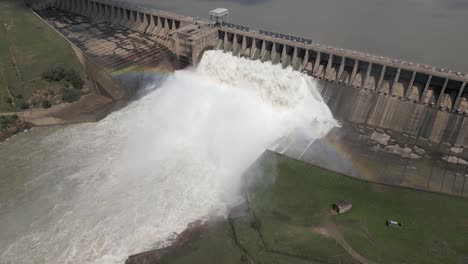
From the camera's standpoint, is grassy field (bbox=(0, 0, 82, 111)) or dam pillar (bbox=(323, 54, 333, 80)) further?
grassy field (bbox=(0, 0, 82, 111))

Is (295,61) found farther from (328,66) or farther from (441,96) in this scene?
(441,96)

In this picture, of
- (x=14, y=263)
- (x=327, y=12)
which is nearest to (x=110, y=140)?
(x=14, y=263)

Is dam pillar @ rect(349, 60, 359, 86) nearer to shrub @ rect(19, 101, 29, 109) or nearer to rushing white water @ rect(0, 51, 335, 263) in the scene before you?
rushing white water @ rect(0, 51, 335, 263)

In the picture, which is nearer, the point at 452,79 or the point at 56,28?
the point at 452,79

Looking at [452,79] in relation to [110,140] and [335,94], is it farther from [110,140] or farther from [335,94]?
[110,140]

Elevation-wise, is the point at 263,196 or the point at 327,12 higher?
the point at 327,12

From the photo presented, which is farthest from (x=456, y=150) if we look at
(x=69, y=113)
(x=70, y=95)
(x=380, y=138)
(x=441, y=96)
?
(x=70, y=95)

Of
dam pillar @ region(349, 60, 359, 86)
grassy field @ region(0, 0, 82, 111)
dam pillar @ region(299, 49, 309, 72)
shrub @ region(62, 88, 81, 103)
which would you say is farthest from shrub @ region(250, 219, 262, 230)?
grassy field @ region(0, 0, 82, 111)

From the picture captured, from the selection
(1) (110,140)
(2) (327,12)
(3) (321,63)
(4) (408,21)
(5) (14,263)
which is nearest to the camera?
(5) (14,263)
